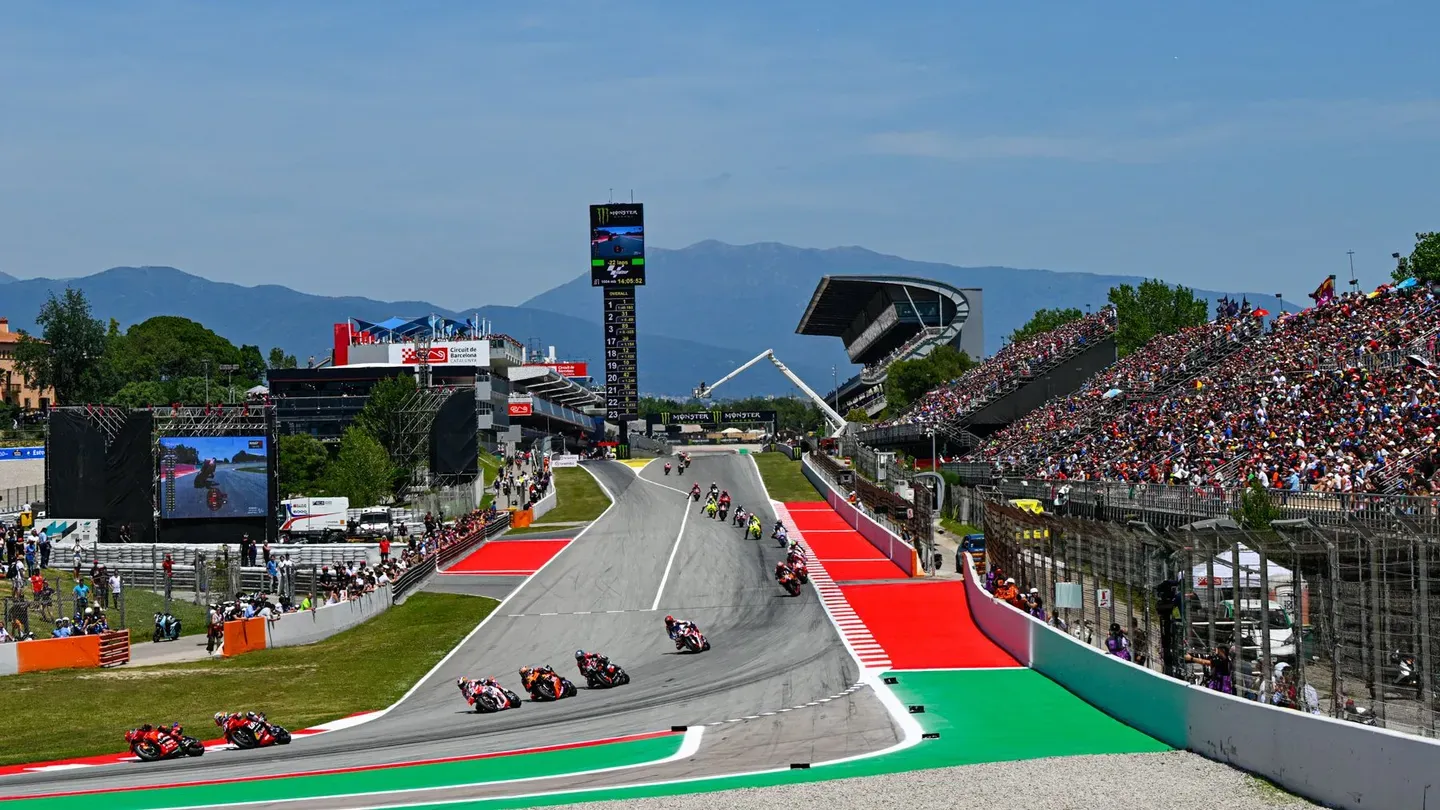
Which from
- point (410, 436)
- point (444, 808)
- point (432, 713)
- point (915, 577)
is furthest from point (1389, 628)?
A: point (410, 436)

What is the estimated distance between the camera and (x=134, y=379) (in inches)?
6225

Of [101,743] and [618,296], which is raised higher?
[618,296]

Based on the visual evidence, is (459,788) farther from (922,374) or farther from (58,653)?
(922,374)

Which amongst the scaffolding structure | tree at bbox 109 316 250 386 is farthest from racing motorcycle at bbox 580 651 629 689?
tree at bbox 109 316 250 386

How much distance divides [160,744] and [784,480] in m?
67.3

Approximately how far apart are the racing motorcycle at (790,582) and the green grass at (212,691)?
32.6 ft

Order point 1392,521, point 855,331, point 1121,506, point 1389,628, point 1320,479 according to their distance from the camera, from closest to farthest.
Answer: point 1389,628, point 1392,521, point 1320,479, point 1121,506, point 855,331

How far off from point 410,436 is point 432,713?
59.4 metres

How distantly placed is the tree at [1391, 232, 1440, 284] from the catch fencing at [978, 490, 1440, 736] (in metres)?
63.2

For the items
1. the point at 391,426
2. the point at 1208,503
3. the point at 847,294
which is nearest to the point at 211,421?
the point at 391,426

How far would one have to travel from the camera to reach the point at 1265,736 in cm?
1720

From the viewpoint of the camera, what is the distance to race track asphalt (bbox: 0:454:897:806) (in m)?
22.4

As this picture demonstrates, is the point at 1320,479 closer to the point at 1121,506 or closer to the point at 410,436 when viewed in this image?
the point at 1121,506

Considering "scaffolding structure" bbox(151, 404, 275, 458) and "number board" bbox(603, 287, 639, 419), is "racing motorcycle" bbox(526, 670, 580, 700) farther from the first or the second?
"number board" bbox(603, 287, 639, 419)
